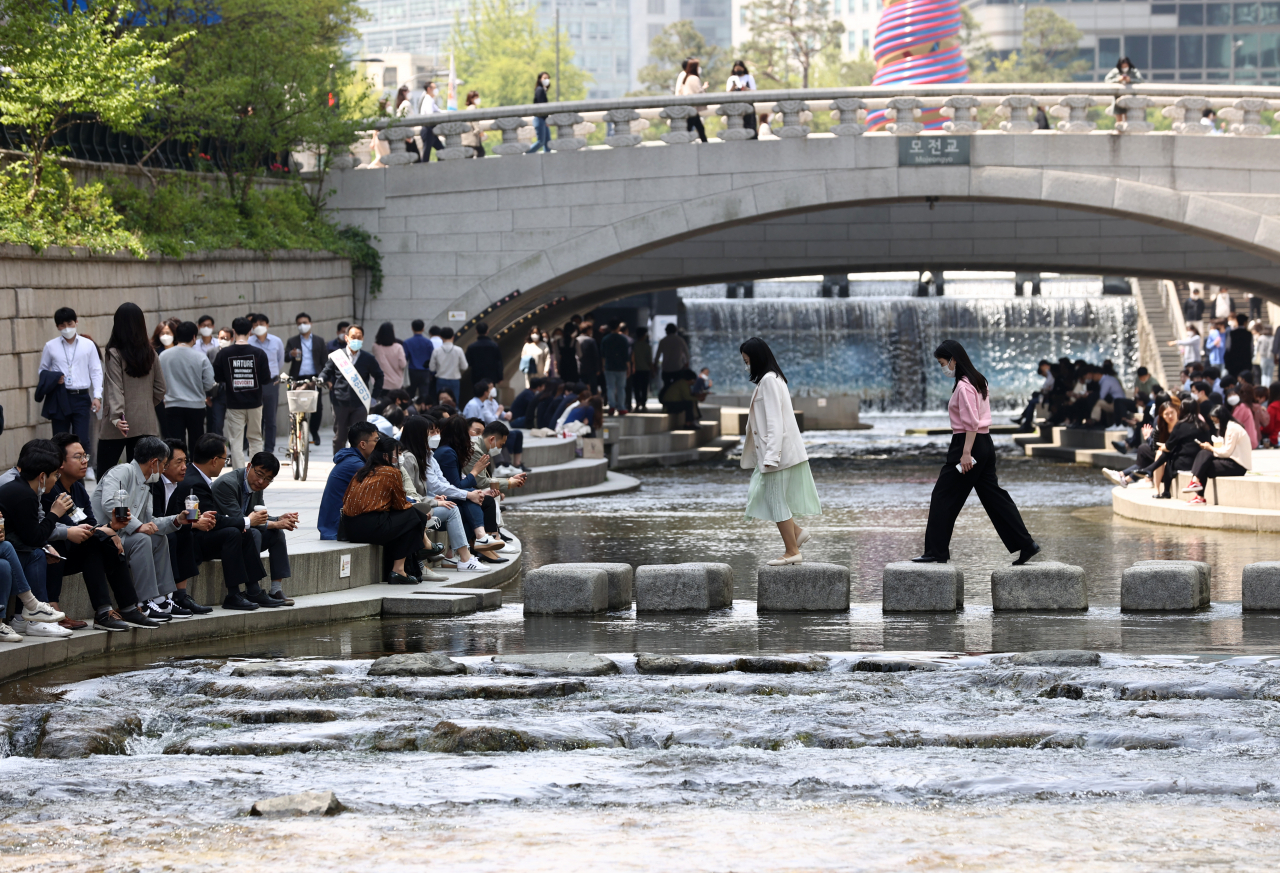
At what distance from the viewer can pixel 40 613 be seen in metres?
9.24

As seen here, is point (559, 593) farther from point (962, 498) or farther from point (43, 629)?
point (43, 629)

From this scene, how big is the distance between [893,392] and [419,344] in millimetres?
20577

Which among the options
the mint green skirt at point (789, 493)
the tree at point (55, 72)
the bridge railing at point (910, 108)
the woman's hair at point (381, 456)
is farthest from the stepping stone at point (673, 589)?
the bridge railing at point (910, 108)

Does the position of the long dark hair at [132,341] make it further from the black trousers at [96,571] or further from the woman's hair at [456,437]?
the black trousers at [96,571]

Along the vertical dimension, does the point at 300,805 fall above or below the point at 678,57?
below

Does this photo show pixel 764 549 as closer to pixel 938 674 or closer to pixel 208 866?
pixel 938 674

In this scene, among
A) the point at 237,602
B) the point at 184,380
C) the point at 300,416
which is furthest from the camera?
the point at 300,416

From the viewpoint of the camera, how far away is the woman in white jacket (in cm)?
1162

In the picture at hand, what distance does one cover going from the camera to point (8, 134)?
60.3ft

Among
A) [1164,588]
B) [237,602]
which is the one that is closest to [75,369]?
[237,602]

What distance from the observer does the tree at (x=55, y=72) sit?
16.8m

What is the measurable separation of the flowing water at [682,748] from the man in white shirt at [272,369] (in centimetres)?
670

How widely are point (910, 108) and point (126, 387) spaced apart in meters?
15.4

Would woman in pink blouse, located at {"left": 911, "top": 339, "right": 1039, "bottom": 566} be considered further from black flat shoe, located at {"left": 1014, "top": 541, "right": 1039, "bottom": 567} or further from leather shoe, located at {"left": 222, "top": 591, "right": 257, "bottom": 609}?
leather shoe, located at {"left": 222, "top": 591, "right": 257, "bottom": 609}
